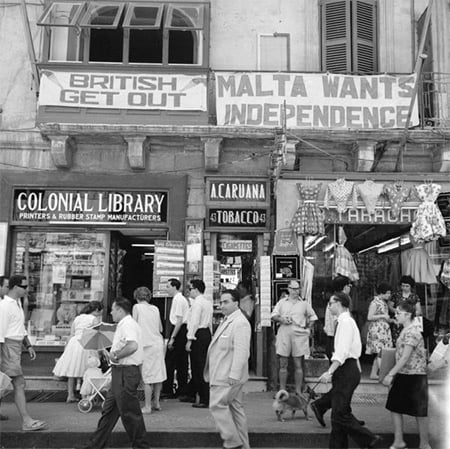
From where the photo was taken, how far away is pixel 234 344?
639cm

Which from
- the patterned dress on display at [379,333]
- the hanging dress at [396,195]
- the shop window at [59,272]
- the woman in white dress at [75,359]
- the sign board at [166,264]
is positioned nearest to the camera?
the woman in white dress at [75,359]

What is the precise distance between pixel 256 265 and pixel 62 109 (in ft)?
15.4

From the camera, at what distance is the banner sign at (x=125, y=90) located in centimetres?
1080

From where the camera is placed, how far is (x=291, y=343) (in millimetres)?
9570

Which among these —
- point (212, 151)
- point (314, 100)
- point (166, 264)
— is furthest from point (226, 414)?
point (314, 100)

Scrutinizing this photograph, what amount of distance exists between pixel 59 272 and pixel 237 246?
353 centimetres

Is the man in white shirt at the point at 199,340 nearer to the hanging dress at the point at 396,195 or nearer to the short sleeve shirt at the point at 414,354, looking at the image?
the short sleeve shirt at the point at 414,354

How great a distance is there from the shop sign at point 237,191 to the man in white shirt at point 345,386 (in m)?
4.69

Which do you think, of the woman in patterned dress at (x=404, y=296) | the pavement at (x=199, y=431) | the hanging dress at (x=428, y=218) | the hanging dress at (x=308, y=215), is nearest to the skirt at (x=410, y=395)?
the pavement at (x=199, y=431)

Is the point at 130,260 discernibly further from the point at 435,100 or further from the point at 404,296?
the point at 435,100

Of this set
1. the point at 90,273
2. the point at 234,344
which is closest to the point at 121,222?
the point at 90,273

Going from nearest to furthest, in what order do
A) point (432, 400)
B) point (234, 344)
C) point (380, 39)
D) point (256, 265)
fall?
point (234, 344), point (432, 400), point (256, 265), point (380, 39)

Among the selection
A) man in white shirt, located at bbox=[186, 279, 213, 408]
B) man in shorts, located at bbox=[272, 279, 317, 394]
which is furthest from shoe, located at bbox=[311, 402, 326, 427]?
man in white shirt, located at bbox=[186, 279, 213, 408]

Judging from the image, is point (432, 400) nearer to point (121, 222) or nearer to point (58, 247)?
point (121, 222)
